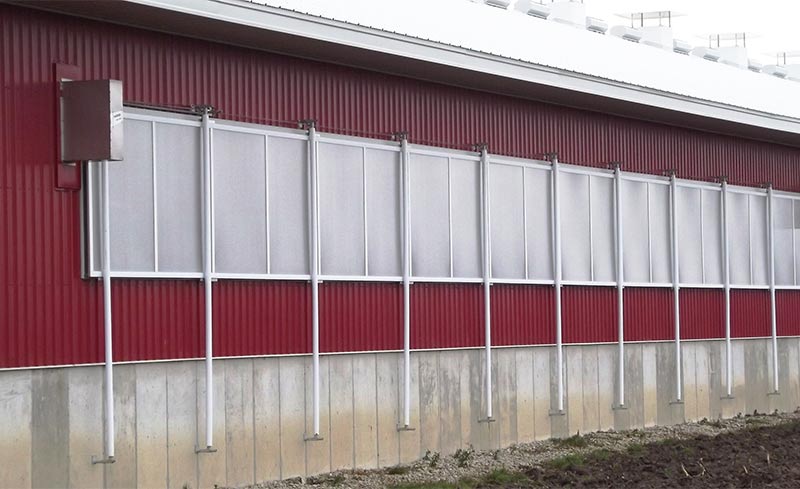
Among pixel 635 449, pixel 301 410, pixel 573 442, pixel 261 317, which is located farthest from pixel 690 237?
pixel 261 317

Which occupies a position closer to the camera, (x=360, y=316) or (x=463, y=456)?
(x=360, y=316)

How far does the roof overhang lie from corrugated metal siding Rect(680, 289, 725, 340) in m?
3.11

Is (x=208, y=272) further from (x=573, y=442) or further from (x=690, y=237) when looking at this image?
(x=690, y=237)

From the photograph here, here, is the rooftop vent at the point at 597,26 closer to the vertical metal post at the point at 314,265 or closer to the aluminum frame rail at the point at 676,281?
the aluminum frame rail at the point at 676,281

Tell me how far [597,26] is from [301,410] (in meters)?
16.4

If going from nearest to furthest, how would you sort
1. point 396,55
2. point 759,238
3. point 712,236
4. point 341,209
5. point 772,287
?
point 396,55 < point 341,209 < point 712,236 < point 772,287 < point 759,238

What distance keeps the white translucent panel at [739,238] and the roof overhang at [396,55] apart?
171 cm

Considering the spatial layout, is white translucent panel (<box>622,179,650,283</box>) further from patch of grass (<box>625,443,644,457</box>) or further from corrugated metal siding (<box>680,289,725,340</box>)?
patch of grass (<box>625,443,644,457</box>)

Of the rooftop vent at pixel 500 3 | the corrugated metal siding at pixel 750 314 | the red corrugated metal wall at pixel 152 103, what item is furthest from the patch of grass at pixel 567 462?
the rooftop vent at pixel 500 3

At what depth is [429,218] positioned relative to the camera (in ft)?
72.5

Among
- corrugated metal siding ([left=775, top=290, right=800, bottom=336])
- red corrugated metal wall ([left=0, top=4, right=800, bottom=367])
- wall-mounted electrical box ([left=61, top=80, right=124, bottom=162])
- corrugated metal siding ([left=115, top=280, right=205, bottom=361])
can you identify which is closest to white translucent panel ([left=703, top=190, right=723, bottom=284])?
corrugated metal siding ([left=775, top=290, right=800, bottom=336])

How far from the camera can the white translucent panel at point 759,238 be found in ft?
99.8

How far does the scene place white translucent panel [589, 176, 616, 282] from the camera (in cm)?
2575

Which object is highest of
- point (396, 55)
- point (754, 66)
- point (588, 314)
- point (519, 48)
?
point (754, 66)
